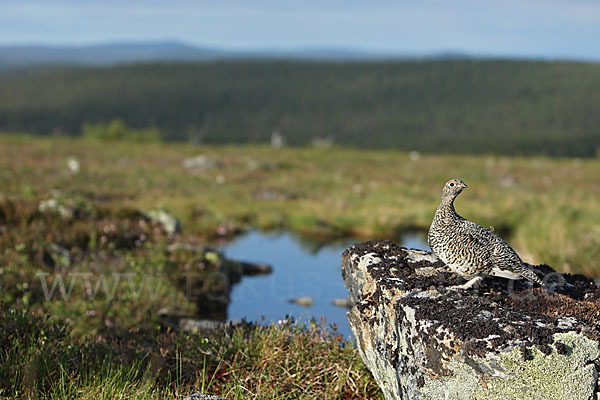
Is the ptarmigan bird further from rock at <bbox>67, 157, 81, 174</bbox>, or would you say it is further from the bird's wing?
rock at <bbox>67, 157, 81, 174</bbox>

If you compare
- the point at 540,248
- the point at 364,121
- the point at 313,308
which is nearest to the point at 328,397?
the point at 313,308

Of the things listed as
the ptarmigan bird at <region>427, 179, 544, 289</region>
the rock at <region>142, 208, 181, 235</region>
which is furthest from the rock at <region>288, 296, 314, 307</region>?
the ptarmigan bird at <region>427, 179, 544, 289</region>

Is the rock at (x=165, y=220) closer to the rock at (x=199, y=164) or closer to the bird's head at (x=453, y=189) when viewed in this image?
the bird's head at (x=453, y=189)

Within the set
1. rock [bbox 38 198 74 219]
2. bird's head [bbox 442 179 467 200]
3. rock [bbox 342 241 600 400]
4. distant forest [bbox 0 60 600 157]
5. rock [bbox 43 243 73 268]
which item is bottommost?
distant forest [bbox 0 60 600 157]

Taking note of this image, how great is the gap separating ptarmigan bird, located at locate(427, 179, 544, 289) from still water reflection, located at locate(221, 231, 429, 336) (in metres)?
3.18

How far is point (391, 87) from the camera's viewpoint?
172m

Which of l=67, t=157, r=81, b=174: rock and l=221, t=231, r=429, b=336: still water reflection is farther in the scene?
l=67, t=157, r=81, b=174: rock

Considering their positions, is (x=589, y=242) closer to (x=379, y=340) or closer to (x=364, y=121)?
(x=379, y=340)

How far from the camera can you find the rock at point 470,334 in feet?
14.0

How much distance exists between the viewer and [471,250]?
5.10 metres

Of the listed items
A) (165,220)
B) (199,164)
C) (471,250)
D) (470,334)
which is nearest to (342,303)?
(165,220)

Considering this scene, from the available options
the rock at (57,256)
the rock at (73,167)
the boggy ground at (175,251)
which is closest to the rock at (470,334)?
the boggy ground at (175,251)

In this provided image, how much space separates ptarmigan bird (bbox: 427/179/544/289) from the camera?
16.8ft

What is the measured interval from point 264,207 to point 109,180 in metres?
7.57
